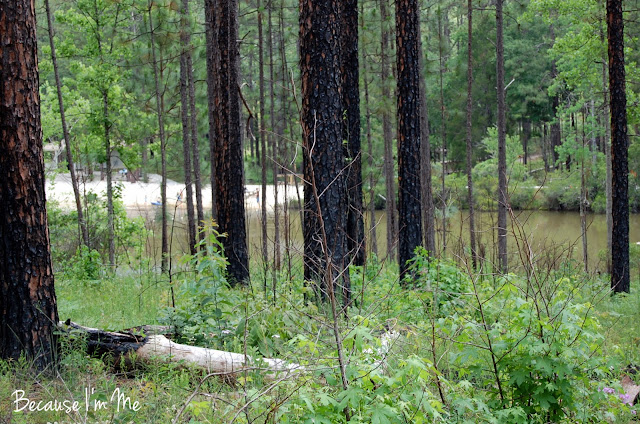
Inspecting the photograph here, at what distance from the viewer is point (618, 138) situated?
9.77m

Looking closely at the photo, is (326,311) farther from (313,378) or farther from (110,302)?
(110,302)

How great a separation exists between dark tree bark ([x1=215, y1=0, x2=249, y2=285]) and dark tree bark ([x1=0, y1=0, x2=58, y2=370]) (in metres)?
4.44

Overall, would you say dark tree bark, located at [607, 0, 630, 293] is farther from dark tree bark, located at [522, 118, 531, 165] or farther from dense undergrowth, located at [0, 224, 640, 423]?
dark tree bark, located at [522, 118, 531, 165]

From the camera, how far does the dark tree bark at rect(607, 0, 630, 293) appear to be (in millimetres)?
9500

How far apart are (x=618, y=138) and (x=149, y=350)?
8.74 meters

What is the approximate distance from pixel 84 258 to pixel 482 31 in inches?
1130

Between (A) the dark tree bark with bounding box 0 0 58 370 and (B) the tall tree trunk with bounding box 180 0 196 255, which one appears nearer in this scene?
(A) the dark tree bark with bounding box 0 0 58 370

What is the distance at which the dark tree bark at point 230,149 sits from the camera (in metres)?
8.86

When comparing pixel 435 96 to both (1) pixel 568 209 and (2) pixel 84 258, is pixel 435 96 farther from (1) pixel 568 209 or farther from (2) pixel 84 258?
(2) pixel 84 258

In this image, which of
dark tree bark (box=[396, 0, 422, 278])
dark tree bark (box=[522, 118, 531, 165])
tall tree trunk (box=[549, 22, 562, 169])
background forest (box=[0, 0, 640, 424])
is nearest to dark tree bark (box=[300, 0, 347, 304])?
background forest (box=[0, 0, 640, 424])

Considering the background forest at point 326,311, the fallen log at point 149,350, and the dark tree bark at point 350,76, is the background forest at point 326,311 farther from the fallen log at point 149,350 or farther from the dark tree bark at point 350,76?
the dark tree bark at point 350,76

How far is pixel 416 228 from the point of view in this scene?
923 cm

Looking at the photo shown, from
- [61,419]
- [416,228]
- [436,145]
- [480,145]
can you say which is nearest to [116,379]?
[61,419]

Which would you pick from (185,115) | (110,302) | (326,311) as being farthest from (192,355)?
(185,115)
